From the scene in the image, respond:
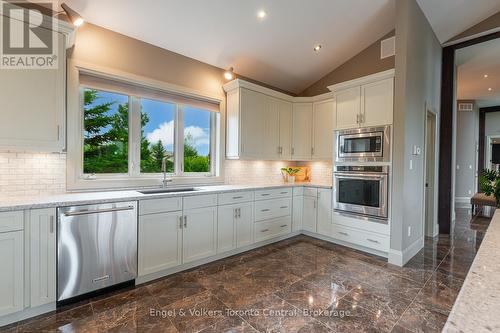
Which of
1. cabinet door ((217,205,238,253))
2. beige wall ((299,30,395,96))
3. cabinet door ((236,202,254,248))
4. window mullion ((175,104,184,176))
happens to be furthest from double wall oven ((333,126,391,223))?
window mullion ((175,104,184,176))

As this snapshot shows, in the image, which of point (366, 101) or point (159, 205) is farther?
point (366, 101)

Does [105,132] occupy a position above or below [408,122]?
below

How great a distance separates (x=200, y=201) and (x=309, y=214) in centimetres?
209

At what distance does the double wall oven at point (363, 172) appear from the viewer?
3.33m

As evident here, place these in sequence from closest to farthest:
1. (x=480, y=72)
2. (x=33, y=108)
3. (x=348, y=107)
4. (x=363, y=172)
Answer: (x=33, y=108)
(x=363, y=172)
(x=348, y=107)
(x=480, y=72)

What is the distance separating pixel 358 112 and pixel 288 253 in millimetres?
2292

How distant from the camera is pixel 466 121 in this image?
7602 millimetres

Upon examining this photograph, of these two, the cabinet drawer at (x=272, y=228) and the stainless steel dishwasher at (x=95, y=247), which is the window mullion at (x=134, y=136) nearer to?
the stainless steel dishwasher at (x=95, y=247)

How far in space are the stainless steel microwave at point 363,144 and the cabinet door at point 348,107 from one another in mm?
122

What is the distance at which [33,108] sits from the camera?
2242 mm

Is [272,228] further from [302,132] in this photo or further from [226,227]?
[302,132]

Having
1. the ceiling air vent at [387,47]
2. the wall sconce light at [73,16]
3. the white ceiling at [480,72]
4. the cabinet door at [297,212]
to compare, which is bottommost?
the cabinet door at [297,212]

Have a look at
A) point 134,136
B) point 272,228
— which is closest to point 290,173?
point 272,228

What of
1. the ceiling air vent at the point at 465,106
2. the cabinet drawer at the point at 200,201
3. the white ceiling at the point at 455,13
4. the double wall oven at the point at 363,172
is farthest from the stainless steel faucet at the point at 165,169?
the ceiling air vent at the point at 465,106
